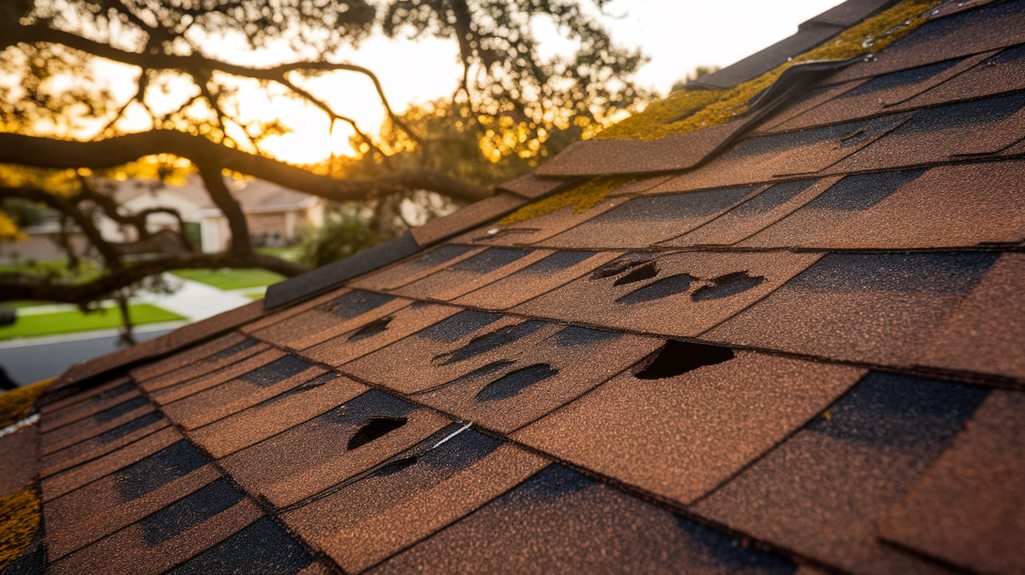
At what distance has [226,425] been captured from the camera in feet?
9.27

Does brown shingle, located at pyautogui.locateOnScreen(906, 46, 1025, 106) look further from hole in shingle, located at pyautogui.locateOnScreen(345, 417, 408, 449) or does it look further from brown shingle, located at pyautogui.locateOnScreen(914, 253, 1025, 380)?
hole in shingle, located at pyautogui.locateOnScreen(345, 417, 408, 449)

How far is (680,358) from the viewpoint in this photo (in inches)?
80.4

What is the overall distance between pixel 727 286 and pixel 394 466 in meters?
1.29

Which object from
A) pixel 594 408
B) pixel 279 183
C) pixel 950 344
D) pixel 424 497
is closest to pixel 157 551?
pixel 424 497

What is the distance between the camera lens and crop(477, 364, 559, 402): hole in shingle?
7.13ft

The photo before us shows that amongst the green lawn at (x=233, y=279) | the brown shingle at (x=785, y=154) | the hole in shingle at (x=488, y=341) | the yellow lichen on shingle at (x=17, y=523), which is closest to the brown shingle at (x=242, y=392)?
the yellow lichen on shingle at (x=17, y=523)

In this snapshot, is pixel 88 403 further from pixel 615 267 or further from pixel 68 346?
pixel 68 346

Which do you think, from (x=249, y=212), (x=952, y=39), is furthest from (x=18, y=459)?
(x=249, y=212)

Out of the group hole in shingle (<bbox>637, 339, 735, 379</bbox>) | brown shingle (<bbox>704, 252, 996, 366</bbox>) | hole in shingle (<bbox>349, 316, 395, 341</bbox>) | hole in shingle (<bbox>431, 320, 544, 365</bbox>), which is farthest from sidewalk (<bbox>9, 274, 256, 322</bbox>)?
brown shingle (<bbox>704, 252, 996, 366</bbox>)

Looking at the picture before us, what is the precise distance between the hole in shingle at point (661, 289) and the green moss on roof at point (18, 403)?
4319 mm

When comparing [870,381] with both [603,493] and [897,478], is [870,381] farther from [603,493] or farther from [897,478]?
[603,493]

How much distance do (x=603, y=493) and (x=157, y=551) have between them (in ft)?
4.50

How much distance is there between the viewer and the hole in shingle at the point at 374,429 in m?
2.23

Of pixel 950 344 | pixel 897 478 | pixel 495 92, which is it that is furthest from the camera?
pixel 495 92
